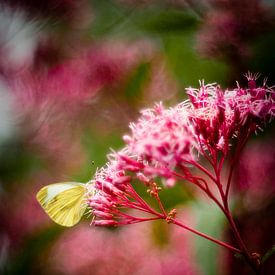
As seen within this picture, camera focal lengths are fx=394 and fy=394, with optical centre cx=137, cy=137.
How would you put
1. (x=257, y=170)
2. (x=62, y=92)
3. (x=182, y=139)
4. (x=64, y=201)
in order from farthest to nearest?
1. (x=62, y=92)
2. (x=257, y=170)
3. (x=64, y=201)
4. (x=182, y=139)

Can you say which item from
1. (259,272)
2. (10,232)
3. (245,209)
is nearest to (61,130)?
(10,232)

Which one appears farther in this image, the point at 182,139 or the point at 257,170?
the point at 257,170

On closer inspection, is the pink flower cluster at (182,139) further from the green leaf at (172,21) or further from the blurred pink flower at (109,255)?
the blurred pink flower at (109,255)

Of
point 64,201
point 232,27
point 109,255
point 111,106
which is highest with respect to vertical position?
point 232,27

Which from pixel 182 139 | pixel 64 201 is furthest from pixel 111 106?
pixel 182 139

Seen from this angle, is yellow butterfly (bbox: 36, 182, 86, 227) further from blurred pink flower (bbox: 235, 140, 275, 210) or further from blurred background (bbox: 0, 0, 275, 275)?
blurred pink flower (bbox: 235, 140, 275, 210)

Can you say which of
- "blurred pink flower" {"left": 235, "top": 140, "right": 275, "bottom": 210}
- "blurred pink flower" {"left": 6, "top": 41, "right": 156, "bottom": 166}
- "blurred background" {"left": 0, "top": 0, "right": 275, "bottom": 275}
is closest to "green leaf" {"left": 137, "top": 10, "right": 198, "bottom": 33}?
"blurred background" {"left": 0, "top": 0, "right": 275, "bottom": 275}

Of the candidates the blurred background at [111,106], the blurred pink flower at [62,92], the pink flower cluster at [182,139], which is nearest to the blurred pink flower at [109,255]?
the blurred background at [111,106]

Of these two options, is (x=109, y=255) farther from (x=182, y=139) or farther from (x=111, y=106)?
(x=182, y=139)
